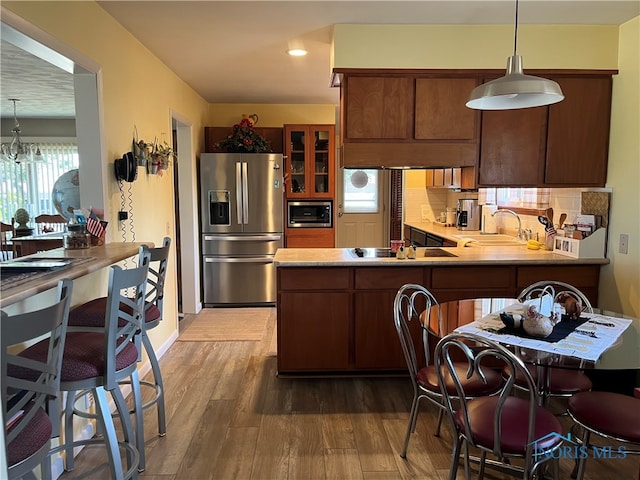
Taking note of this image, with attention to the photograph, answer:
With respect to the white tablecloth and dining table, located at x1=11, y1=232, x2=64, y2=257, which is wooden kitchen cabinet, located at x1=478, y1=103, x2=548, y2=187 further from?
dining table, located at x1=11, y1=232, x2=64, y2=257

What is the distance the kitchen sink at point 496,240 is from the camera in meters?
4.11

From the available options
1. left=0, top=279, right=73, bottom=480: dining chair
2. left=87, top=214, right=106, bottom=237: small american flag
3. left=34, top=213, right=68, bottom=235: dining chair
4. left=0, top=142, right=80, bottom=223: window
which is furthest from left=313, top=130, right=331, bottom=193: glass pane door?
left=0, top=279, right=73, bottom=480: dining chair

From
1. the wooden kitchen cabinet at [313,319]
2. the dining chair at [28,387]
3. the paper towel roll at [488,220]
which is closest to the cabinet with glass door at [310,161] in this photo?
the paper towel roll at [488,220]

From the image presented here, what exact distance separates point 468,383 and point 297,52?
2718 mm

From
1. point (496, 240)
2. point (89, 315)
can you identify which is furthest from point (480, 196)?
point (89, 315)

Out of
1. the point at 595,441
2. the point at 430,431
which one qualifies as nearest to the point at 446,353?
the point at 430,431

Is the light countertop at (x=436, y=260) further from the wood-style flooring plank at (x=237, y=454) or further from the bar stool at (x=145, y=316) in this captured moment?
the wood-style flooring plank at (x=237, y=454)

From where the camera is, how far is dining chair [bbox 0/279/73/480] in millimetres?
1183

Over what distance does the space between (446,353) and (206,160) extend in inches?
159

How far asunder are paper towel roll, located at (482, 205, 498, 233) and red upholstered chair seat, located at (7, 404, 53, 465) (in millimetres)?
4397

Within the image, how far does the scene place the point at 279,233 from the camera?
5.39 meters

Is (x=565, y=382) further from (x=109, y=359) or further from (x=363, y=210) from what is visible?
(x=363, y=210)

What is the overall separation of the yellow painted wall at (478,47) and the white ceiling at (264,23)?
0.09 metres

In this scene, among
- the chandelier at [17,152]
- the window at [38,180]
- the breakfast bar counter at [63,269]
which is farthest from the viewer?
the window at [38,180]
